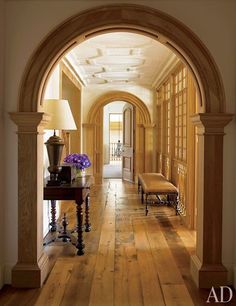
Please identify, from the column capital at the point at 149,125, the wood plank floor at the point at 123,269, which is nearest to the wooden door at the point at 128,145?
the column capital at the point at 149,125

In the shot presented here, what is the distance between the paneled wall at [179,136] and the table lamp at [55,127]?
2.23 meters

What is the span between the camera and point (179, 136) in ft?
25.0

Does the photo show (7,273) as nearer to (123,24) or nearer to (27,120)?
(27,120)

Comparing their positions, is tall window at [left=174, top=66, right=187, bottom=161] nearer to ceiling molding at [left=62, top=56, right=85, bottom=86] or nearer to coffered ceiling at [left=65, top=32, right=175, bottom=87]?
coffered ceiling at [left=65, top=32, right=175, bottom=87]

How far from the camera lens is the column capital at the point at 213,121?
3.58m

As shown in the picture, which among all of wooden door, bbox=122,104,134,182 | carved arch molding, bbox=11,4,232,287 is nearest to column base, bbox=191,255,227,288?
carved arch molding, bbox=11,4,232,287

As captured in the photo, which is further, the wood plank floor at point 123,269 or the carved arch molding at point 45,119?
the carved arch molding at point 45,119

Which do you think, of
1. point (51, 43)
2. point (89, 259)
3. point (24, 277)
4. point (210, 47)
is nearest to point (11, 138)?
point (51, 43)

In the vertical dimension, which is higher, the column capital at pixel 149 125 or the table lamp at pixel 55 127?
the column capital at pixel 149 125

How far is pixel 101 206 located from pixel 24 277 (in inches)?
176

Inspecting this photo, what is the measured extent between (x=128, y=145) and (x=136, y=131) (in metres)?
0.83

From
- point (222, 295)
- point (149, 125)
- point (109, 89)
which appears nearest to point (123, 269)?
point (222, 295)

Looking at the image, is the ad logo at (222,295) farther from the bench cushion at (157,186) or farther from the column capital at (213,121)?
the bench cushion at (157,186)

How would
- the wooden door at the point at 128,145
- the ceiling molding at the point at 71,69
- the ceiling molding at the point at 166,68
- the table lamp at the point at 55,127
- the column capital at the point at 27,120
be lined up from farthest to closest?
the wooden door at the point at 128,145 → the ceiling molding at the point at 71,69 → the ceiling molding at the point at 166,68 → the table lamp at the point at 55,127 → the column capital at the point at 27,120
